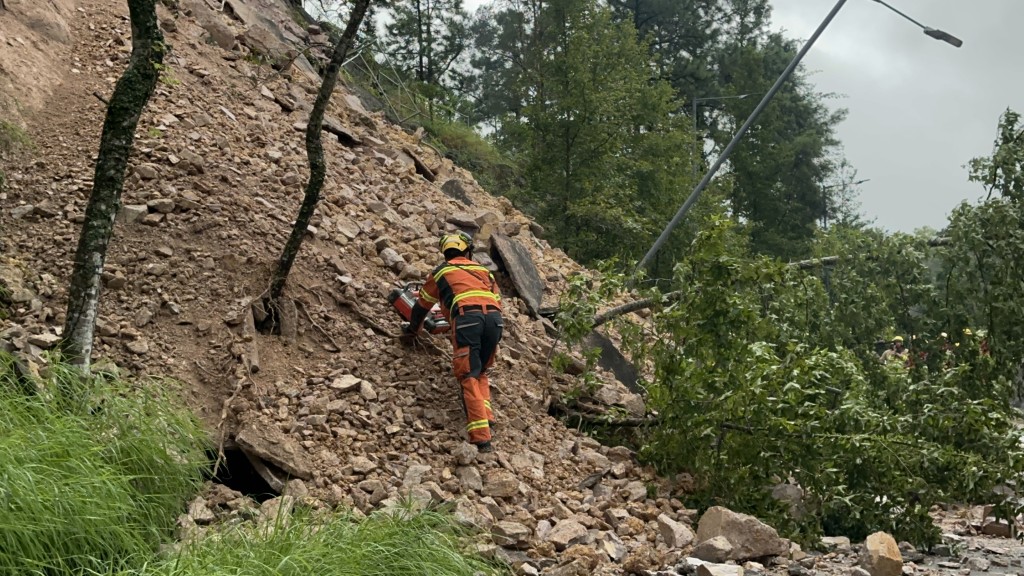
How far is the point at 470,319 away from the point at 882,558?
11.5 feet

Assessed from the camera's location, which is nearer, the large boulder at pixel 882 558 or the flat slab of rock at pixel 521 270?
the large boulder at pixel 882 558

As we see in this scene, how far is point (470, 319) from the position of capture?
8109mm

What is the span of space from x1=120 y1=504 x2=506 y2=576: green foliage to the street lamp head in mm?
9233

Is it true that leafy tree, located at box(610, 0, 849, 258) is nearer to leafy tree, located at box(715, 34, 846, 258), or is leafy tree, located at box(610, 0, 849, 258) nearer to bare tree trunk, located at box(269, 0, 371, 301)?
leafy tree, located at box(715, 34, 846, 258)

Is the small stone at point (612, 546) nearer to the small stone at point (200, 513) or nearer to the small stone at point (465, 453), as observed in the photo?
the small stone at point (465, 453)

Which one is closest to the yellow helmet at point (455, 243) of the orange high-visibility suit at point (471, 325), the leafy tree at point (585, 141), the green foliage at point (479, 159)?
the orange high-visibility suit at point (471, 325)

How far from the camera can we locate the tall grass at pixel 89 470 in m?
4.81

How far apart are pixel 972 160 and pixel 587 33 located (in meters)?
11.8

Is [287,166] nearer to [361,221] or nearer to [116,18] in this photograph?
[361,221]

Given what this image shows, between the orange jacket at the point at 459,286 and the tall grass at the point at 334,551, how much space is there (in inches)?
99.9

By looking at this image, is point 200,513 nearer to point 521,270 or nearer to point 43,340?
point 43,340

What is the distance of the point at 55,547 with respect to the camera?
4887mm

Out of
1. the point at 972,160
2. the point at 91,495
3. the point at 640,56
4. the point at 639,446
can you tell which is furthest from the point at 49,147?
the point at 640,56

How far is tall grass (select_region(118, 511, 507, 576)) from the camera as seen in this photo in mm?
4793
